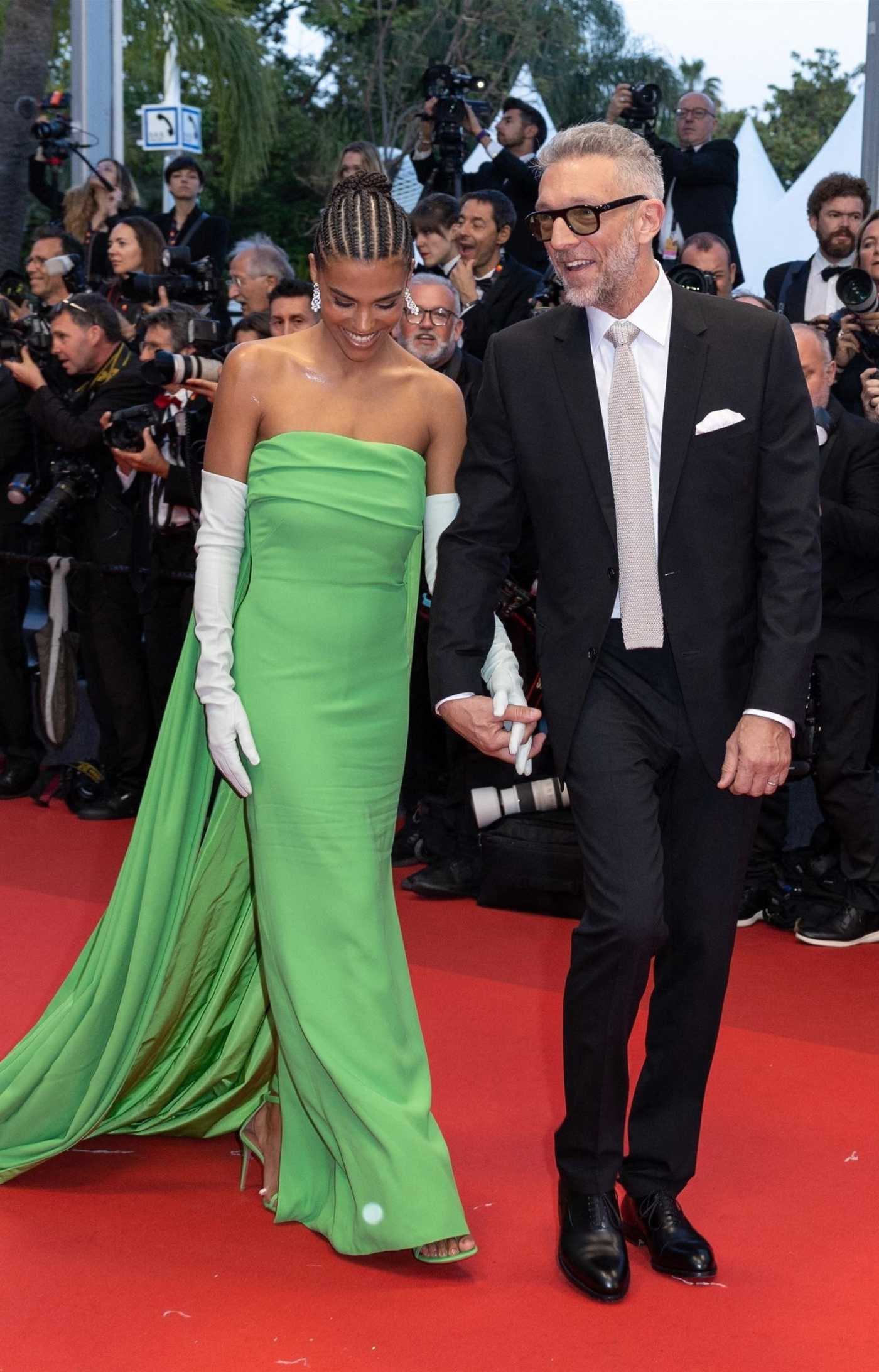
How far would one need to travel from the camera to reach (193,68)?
52.7 feet

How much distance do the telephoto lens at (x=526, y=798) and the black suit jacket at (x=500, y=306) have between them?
73.3 inches

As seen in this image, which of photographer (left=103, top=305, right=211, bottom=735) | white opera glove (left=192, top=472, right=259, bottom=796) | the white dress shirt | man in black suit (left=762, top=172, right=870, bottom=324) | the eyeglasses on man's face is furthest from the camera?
the white dress shirt

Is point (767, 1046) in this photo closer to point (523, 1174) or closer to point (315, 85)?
point (523, 1174)

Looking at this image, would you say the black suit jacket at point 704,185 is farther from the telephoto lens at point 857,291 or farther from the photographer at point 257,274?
the telephoto lens at point 857,291

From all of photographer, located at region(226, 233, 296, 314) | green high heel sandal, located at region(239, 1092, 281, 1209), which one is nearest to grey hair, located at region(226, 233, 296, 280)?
photographer, located at region(226, 233, 296, 314)

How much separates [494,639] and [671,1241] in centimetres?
109

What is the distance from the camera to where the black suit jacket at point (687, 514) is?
2777 millimetres

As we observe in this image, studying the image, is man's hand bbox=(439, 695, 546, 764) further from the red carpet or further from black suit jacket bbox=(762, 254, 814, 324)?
black suit jacket bbox=(762, 254, 814, 324)

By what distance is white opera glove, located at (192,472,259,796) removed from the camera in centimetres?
300

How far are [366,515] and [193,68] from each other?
14356 millimetres

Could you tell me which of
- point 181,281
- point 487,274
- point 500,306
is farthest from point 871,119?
point 181,281

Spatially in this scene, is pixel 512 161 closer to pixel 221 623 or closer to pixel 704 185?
pixel 704 185

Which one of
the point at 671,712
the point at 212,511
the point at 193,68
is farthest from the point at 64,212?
the point at 193,68

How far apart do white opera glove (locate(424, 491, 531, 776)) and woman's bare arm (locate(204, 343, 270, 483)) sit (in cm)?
34
